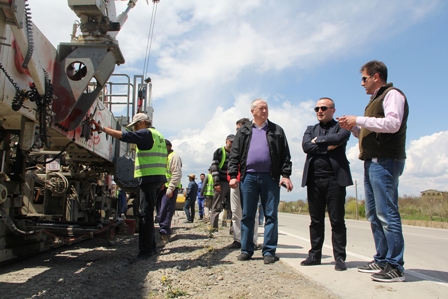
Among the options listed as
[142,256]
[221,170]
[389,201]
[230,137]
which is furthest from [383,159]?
[221,170]

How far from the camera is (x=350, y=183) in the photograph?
4312mm

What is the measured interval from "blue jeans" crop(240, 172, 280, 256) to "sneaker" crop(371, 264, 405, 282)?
1.40 m

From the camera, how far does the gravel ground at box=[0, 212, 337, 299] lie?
347cm

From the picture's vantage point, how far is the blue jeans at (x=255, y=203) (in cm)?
478

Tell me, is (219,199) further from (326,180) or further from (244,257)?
(326,180)

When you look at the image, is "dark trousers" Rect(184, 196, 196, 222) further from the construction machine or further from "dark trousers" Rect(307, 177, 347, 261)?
"dark trousers" Rect(307, 177, 347, 261)

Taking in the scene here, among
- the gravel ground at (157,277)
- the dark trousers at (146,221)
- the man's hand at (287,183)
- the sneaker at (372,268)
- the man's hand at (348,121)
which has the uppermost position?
the man's hand at (348,121)

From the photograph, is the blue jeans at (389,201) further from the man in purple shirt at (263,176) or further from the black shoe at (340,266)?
the man in purple shirt at (263,176)

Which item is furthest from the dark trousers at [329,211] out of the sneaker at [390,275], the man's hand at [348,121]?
the man's hand at [348,121]

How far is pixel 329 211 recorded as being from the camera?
4.39 meters

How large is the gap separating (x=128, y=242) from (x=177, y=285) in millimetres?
4012

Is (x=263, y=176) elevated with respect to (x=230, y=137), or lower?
lower

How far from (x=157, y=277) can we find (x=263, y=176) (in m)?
1.68

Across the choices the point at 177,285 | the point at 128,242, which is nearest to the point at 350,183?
the point at 177,285
